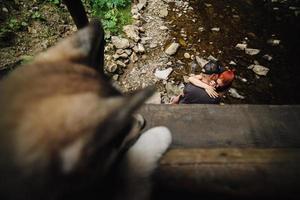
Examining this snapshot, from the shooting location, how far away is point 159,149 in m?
1.54

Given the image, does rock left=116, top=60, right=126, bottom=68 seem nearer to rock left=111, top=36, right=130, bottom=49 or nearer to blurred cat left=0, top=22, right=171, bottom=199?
rock left=111, top=36, right=130, bottom=49

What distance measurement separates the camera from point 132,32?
5.26 m

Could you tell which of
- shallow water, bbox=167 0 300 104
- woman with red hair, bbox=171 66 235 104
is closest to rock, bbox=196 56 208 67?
shallow water, bbox=167 0 300 104

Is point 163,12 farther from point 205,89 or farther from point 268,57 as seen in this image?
point 205,89

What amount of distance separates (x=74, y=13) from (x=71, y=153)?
6.06 ft

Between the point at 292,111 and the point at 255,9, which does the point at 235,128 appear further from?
the point at 255,9

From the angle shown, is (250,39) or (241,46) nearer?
(241,46)

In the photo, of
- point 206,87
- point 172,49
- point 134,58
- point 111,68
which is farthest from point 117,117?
point 172,49

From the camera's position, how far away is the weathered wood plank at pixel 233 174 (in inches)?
58.0

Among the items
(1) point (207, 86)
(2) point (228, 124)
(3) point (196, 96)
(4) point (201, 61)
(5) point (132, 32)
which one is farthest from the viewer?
(5) point (132, 32)

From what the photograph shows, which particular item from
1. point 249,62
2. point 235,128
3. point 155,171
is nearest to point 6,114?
point 155,171

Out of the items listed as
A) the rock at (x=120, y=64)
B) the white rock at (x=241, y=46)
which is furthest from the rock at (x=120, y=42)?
the white rock at (x=241, y=46)

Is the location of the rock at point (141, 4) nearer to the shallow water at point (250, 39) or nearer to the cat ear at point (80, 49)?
the shallow water at point (250, 39)

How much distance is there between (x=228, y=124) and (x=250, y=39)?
3788 mm
